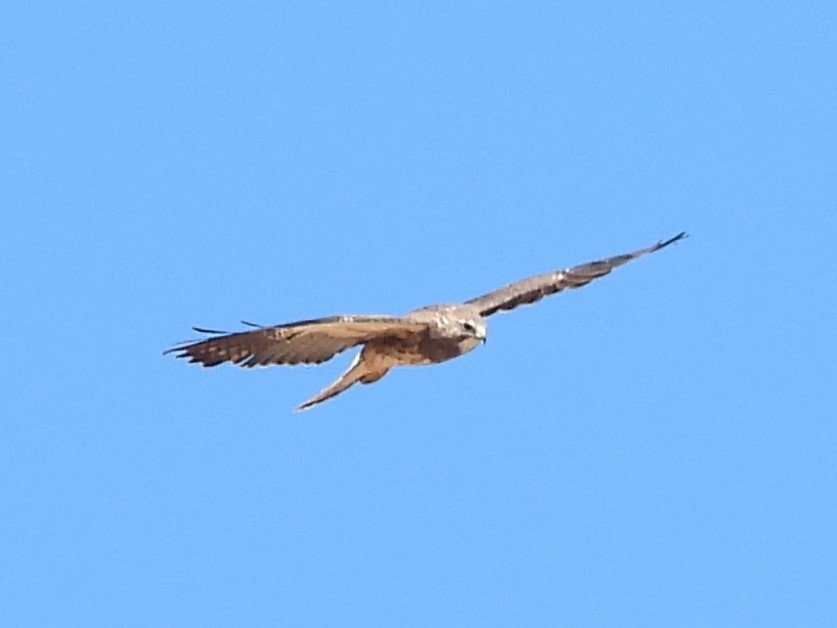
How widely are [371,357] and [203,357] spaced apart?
1521 millimetres

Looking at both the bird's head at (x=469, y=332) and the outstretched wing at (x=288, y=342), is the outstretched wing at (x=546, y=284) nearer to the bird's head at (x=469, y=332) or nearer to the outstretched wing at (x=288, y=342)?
the bird's head at (x=469, y=332)

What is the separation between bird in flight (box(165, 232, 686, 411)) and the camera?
15711 mm

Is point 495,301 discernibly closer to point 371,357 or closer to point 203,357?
point 371,357

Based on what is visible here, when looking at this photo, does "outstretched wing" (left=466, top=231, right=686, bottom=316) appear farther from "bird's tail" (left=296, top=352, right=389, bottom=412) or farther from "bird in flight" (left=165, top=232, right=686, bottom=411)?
"bird's tail" (left=296, top=352, right=389, bottom=412)

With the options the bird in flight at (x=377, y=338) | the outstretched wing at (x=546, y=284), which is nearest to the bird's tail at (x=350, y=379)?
the bird in flight at (x=377, y=338)

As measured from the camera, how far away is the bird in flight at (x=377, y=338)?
51.5ft

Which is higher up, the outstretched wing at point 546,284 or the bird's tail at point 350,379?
the outstretched wing at point 546,284

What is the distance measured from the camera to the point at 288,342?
624 inches

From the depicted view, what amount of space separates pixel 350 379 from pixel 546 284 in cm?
203

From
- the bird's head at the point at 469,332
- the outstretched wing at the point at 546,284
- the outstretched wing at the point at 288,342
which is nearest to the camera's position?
the outstretched wing at the point at 288,342

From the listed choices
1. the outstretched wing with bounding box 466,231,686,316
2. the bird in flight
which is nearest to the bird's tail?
the bird in flight

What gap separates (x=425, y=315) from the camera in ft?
54.8

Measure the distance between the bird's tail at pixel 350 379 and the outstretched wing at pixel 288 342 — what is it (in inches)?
28.3

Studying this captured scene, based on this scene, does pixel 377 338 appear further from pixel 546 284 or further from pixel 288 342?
pixel 546 284
